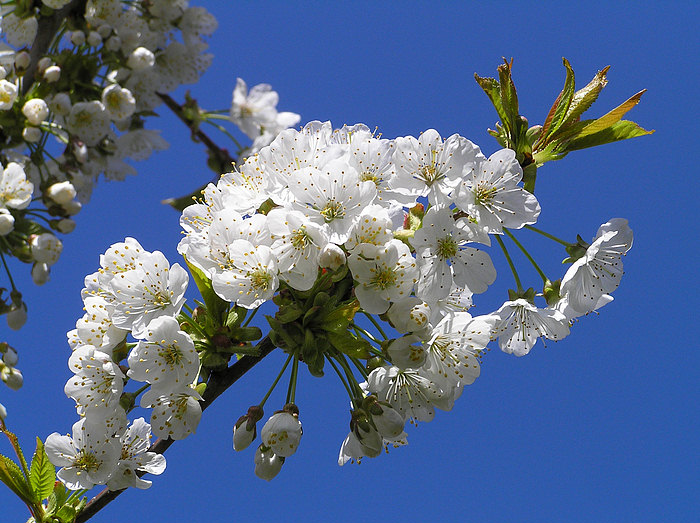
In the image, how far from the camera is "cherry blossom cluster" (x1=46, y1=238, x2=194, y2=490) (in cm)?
191

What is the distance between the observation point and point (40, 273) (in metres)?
3.98

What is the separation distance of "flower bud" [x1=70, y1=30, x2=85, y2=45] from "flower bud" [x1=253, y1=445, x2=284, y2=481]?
3.39 meters

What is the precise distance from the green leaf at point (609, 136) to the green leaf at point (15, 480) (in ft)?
6.90

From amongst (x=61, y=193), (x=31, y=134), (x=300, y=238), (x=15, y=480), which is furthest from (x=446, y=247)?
(x=31, y=134)

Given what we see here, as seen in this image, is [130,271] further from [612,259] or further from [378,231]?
[612,259]

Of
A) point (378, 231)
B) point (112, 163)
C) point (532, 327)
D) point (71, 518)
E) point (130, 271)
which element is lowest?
point (71, 518)

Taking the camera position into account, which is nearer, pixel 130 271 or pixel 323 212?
pixel 323 212

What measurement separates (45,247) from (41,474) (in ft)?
6.51

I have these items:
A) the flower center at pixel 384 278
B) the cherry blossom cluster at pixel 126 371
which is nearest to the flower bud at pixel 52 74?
the cherry blossom cluster at pixel 126 371

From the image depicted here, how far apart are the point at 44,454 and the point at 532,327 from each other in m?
1.69

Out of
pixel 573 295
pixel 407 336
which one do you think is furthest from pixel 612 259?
pixel 407 336

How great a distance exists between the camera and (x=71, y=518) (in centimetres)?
216

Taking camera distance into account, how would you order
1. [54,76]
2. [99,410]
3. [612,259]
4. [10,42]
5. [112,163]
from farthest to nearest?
[112,163] < [10,42] < [54,76] < [612,259] < [99,410]

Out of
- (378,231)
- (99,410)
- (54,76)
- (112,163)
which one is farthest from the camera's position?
(112,163)
